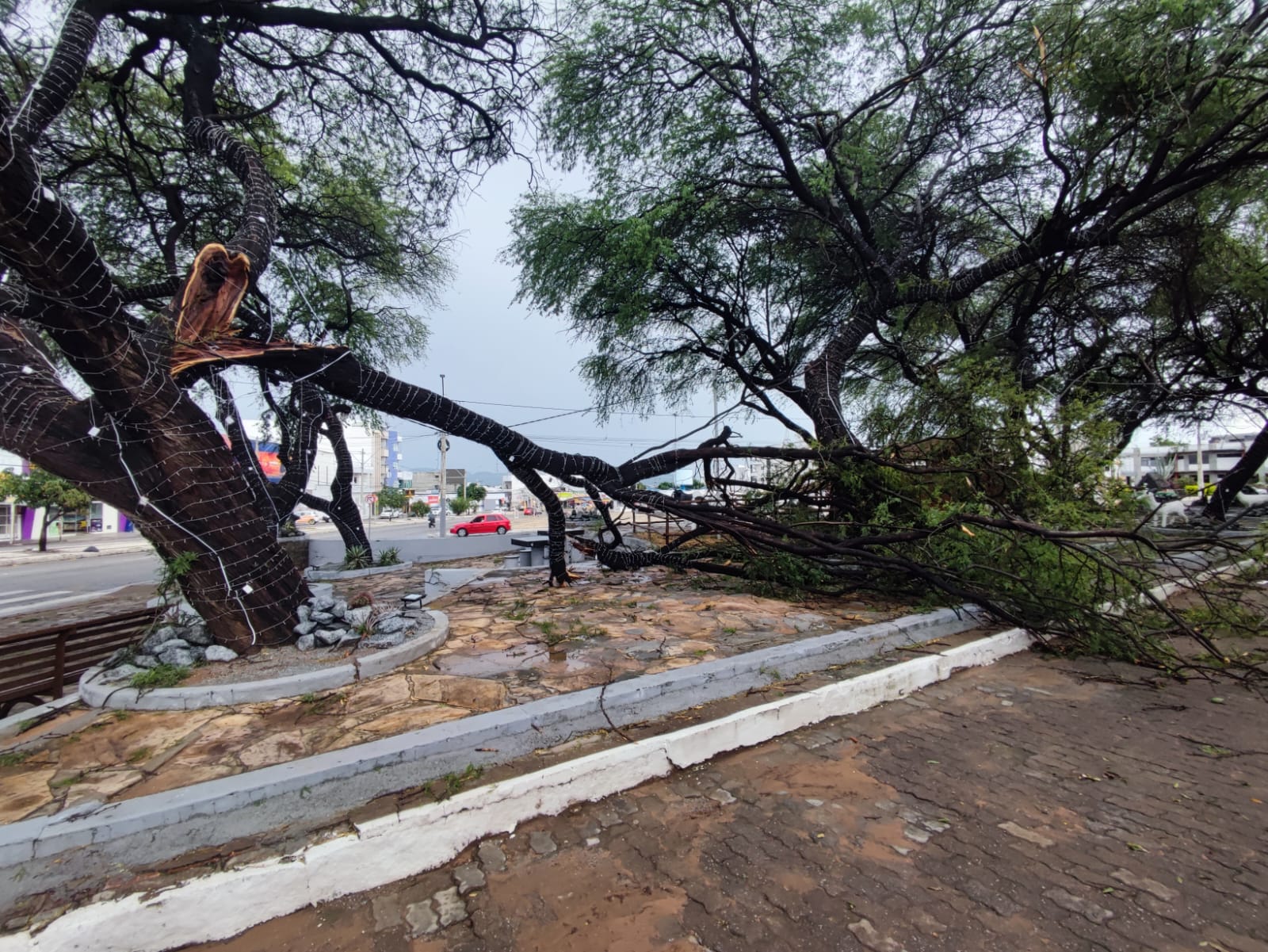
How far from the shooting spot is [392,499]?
57.1 m

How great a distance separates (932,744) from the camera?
347 cm

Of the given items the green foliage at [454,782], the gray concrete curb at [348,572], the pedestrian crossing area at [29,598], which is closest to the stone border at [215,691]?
the green foliage at [454,782]

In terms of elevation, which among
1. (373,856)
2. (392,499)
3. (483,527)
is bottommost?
(373,856)

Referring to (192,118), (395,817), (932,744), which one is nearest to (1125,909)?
(932,744)

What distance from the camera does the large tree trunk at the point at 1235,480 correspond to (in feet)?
46.6

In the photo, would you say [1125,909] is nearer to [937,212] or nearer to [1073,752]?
[1073,752]

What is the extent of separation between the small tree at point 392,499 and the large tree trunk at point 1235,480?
5287cm

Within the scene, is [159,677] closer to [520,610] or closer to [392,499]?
[520,610]

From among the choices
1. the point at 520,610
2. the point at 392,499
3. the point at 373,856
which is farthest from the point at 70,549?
the point at 373,856

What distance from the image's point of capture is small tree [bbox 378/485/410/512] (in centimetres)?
5458

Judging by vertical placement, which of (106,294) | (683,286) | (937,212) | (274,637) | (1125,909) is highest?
(937,212)

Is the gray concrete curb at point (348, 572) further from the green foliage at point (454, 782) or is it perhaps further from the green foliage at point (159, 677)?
the green foliage at point (454, 782)

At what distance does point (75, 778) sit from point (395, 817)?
168 centimetres

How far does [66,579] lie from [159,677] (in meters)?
16.0
